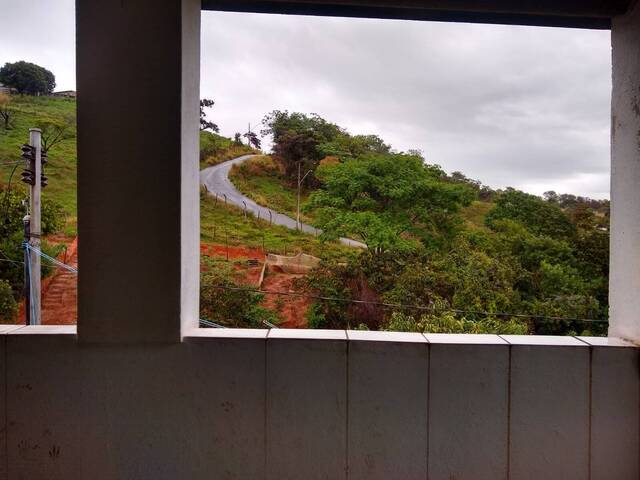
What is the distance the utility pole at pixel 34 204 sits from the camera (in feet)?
13.7

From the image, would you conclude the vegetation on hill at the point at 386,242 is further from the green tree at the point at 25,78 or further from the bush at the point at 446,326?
the green tree at the point at 25,78

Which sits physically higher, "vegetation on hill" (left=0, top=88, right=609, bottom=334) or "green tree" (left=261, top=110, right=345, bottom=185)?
"green tree" (left=261, top=110, right=345, bottom=185)

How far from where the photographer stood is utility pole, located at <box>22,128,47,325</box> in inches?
165

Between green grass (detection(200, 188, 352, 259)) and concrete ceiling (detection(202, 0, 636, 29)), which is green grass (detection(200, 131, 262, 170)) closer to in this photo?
green grass (detection(200, 188, 352, 259))

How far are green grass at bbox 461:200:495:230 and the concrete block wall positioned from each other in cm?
505

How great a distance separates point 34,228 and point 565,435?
17.9 ft

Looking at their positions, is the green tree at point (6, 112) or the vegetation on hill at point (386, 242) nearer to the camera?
the vegetation on hill at point (386, 242)

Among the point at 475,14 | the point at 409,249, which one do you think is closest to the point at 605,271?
the point at 409,249

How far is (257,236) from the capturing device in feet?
17.0

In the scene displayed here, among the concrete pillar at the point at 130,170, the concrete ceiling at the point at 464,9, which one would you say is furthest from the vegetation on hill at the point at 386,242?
the concrete pillar at the point at 130,170

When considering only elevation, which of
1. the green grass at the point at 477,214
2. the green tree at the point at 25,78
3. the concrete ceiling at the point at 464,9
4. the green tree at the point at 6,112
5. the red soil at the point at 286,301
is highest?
the green tree at the point at 25,78

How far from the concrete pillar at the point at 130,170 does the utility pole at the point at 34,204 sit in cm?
374

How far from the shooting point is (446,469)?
122 centimetres

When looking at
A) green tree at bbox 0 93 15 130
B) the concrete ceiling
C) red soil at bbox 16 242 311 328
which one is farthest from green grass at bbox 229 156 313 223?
green tree at bbox 0 93 15 130
